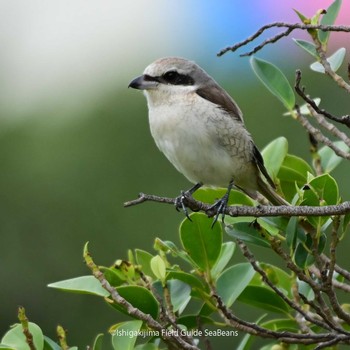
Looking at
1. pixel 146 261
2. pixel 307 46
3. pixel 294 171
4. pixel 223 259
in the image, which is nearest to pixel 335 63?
pixel 307 46

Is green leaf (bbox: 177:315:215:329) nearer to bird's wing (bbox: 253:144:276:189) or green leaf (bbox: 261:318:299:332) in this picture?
green leaf (bbox: 261:318:299:332)

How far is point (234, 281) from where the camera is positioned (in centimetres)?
205

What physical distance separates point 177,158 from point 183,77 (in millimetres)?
268

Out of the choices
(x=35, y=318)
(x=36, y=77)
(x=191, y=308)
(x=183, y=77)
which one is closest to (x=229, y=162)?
(x=183, y=77)

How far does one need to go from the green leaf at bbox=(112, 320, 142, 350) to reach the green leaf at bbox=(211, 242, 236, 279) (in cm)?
29

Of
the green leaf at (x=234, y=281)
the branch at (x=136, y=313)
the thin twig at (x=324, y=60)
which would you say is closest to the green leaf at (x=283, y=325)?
the green leaf at (x=234, y=281)

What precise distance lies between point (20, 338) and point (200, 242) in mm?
439

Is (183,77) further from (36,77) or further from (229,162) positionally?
(36,77)

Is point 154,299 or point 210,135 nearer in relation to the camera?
point 154,299

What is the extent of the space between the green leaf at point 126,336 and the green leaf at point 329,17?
2.48ft

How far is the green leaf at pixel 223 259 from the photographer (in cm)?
205

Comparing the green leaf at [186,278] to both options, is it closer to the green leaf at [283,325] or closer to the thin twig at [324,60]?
the green leaf at [283,325]

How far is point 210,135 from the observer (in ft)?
8.53

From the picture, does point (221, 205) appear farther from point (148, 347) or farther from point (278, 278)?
point (148, 347)
